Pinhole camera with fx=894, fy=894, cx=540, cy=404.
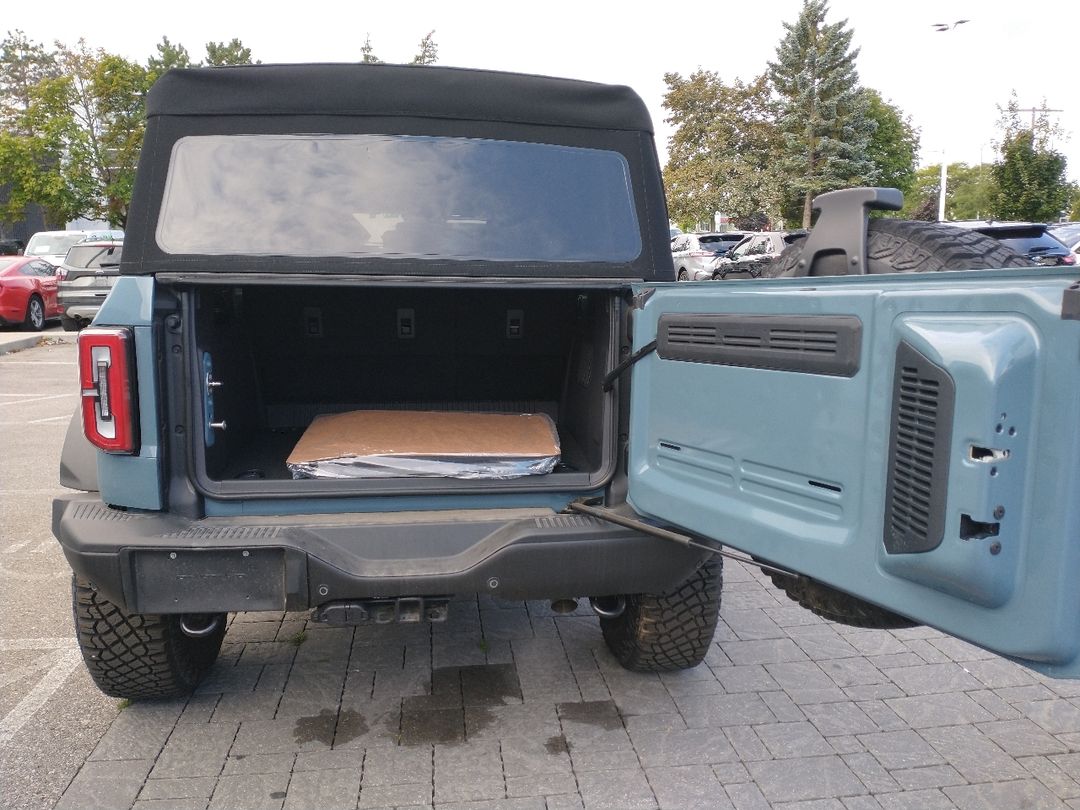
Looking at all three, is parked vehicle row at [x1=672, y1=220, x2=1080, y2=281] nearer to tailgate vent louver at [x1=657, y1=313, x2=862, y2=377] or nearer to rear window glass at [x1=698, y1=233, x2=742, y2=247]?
rear window glass at [x1=698, y1=233, x2=742, y2=247]

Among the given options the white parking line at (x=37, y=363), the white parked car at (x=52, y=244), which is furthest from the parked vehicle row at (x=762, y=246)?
the white parked car at (x=52, y=244)

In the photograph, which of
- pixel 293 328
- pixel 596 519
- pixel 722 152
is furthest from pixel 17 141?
pixel 596 519

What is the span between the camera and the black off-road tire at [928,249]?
2514 millimetres

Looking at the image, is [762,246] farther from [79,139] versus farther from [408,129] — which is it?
[79,139]

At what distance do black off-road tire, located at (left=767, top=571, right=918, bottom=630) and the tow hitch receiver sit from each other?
3.68 ft

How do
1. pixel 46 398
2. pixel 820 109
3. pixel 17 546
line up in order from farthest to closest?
pixel 820 109 → pixel 46 398 → pixel 17 546

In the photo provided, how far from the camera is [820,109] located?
4188cm

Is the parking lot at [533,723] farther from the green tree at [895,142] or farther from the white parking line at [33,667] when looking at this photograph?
the green tree at [895,142]

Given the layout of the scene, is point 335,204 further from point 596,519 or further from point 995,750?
point 995,750

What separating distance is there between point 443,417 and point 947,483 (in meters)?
2.61

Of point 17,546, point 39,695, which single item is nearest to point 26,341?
point 17,546

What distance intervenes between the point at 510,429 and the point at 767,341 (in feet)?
5.52

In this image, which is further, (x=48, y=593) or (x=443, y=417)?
(x=48, y=593)

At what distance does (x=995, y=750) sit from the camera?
10.5ft
